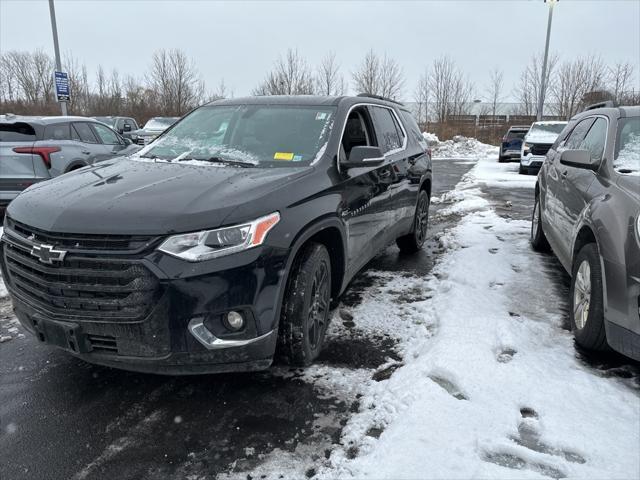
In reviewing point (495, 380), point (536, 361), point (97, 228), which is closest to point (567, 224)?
point (536, 361)

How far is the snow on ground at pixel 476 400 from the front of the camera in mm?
2293

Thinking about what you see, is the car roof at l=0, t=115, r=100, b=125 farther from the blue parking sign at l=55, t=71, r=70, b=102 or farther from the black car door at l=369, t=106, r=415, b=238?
the blue parking sign at l=55, t=71, r=70, b=102

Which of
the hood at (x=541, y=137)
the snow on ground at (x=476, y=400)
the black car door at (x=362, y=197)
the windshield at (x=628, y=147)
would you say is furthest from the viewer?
the hood at (x=541, y=137)

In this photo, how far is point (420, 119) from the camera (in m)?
41.9

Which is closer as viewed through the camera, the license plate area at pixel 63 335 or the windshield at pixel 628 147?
the license plate area at pixel 63 335

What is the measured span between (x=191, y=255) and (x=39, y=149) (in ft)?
22.0

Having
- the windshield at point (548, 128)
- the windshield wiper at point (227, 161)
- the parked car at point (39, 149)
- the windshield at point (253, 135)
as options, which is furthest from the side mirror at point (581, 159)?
the windshield at point (548, 128)

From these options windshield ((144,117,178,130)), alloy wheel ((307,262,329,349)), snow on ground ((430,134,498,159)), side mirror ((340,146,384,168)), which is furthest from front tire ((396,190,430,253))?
snow on ground ((430,134,498,159))

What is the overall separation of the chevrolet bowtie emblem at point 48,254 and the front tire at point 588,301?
127 inches

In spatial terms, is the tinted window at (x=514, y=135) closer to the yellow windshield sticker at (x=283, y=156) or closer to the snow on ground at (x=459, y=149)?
the snow on ground at (x=459, y=149)

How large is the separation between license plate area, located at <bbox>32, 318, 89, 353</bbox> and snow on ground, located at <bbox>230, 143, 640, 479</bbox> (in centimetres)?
112

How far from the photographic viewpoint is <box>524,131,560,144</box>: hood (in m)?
15.5

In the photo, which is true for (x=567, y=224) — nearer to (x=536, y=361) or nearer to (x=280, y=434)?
(x=536, y=361)

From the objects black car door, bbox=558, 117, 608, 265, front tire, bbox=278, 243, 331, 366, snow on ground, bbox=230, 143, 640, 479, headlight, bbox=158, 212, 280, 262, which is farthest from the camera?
black car door, bbox=558, 117, 608, 265
